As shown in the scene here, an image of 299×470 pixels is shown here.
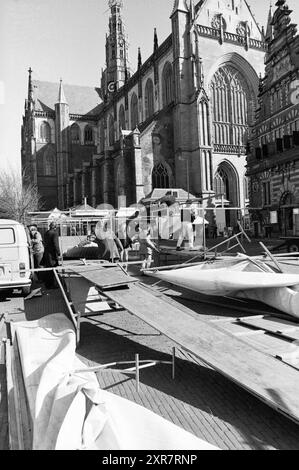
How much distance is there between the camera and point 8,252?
9352 millimetres

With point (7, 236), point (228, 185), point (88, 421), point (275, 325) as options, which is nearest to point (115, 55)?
point (228, 185)

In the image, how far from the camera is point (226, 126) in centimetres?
3619

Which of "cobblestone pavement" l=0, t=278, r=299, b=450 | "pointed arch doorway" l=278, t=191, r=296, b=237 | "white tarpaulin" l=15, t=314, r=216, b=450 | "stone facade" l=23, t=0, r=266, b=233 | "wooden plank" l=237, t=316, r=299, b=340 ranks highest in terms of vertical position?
"stone facade" l=23, t=0, r=266, b=233

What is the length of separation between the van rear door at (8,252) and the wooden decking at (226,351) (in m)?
4.35

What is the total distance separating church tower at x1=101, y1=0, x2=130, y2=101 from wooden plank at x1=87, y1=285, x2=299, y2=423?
56680 millimetres

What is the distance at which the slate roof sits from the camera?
59156 mm

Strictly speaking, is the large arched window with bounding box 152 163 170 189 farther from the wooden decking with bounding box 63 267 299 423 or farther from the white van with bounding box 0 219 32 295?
the wooden decking with bounding box 63 267 299 423

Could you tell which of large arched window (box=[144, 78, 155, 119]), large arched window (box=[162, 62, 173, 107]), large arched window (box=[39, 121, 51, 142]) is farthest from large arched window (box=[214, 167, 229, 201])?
large arched window (box=[39, 121, 51, 142])

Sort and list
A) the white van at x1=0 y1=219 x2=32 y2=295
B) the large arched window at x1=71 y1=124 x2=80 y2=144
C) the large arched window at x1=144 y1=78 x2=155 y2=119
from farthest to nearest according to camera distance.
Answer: the large arched window at x1=71 y1=124 x2=80 y2=144, the large arched window at x1=144 y1=78 x2=155 y2=119, the white van at x1=0 y1=219 x2=32 y2=295

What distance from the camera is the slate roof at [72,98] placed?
194 ft

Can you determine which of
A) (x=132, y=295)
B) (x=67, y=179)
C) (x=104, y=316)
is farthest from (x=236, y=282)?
(x=67, y=179)

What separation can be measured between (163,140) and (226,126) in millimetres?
7018

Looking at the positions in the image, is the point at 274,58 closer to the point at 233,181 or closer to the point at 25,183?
the point at 233,181

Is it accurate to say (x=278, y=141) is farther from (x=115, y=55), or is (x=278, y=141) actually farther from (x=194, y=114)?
(x=115, y=55)
